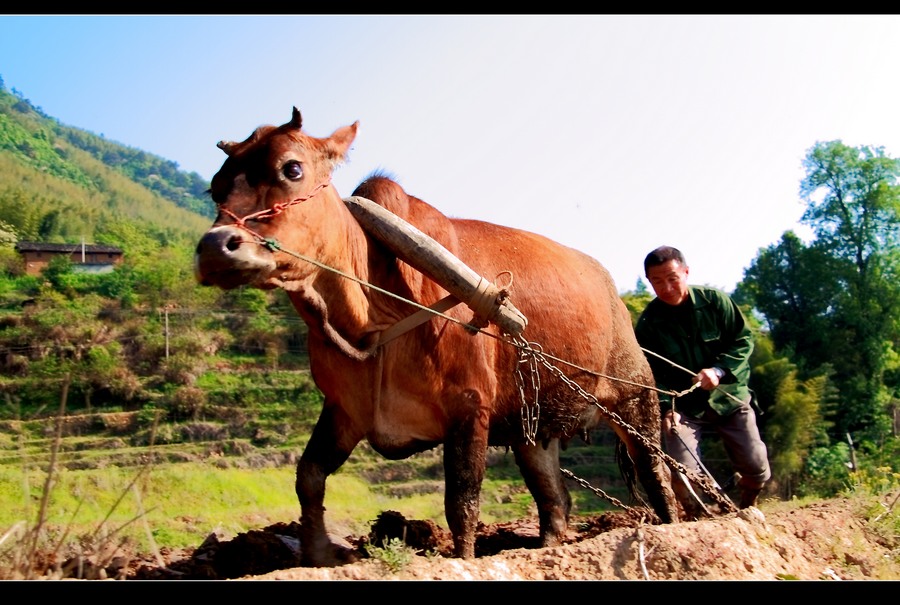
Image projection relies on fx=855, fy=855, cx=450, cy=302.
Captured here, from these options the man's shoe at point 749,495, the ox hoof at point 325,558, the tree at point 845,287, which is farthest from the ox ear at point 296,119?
the tree at point 845,287

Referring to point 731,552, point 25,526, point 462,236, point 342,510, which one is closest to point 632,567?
point 731,552

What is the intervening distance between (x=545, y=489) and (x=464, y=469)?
2340 millimetres

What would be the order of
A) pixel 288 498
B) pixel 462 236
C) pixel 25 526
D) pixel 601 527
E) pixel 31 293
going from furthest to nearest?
pixel 31 293 → pixel 288 498 → pixel 601 527 → pixel 462 236 → pixel 25 526

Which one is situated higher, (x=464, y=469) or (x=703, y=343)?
(x=703, y=343)

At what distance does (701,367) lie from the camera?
6867 millimetres

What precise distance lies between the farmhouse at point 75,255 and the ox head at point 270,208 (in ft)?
118

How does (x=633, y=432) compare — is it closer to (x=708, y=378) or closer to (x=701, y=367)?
(x=708, y=378)

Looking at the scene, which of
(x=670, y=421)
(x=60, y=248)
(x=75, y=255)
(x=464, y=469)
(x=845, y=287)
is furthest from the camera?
(x=75, y=255)

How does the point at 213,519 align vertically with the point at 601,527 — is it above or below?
below

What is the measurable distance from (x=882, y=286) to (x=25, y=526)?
24.0m

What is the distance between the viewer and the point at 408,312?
16.9 ft

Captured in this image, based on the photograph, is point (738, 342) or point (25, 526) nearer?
point (25, 526)

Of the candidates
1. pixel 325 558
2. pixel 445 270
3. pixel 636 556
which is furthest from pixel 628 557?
pixel 325 558
